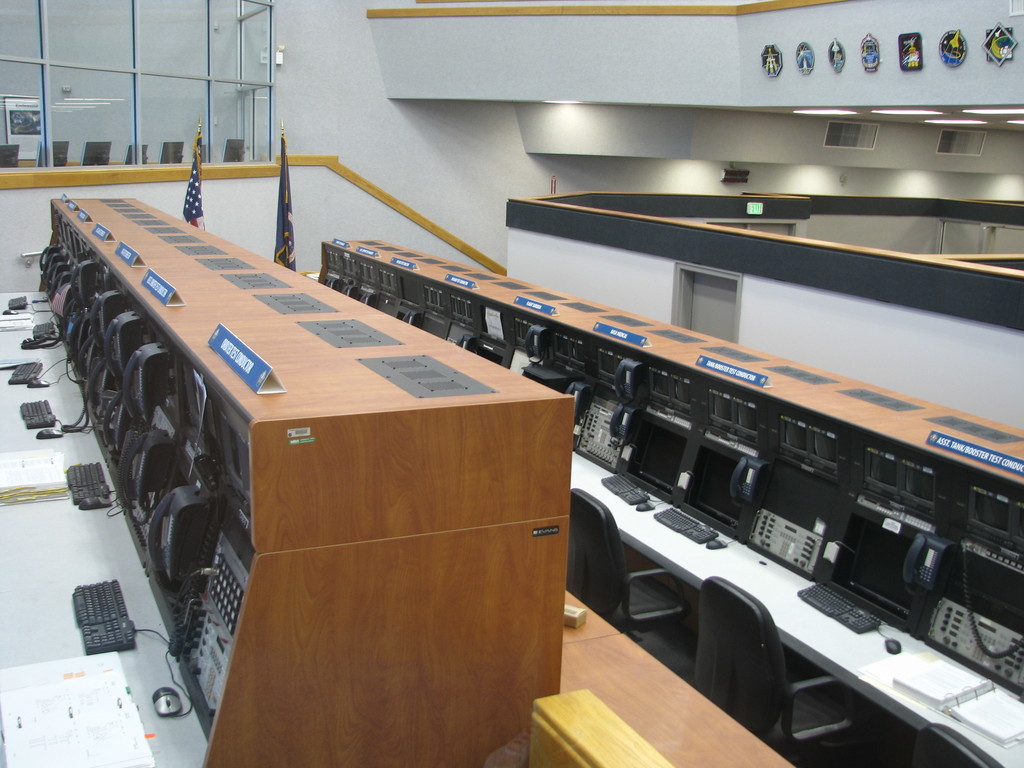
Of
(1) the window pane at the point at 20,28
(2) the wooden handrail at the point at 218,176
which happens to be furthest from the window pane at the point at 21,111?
(2) the wooden handrail at the point at 218,176

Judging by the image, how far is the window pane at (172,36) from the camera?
33.1ft

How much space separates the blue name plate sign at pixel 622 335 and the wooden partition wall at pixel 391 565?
258cm

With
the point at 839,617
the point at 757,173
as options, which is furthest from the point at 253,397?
the point at 757,173

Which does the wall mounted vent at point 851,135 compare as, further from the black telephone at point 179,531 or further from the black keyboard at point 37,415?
the black telephone at point 179,531

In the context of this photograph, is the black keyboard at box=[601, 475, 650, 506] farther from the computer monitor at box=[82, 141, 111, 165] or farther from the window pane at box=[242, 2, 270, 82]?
the window pane at box=[242, 2, 270, 82]

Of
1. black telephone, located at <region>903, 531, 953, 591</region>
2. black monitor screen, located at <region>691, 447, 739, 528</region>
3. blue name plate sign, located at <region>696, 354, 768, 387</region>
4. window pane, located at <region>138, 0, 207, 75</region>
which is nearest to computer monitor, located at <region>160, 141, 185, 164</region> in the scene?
window pane, located at <region>138, 0, 207, 75</region>

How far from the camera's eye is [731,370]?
13.4ft

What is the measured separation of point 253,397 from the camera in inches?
71.5

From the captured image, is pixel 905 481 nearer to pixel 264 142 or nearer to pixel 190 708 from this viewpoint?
pixel 190 708

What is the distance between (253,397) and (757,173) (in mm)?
13653

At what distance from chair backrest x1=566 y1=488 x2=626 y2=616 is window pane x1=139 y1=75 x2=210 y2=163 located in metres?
7.90

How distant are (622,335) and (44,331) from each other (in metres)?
3.68

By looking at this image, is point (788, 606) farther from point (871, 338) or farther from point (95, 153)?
point (95, 153)

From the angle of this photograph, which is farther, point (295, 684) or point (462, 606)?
point (462, 606)
